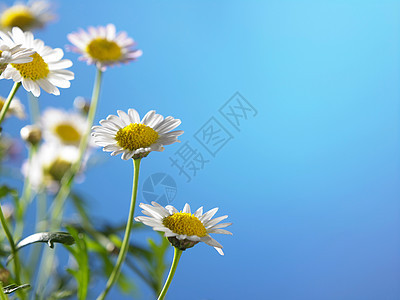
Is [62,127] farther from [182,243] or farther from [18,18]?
[182,243]

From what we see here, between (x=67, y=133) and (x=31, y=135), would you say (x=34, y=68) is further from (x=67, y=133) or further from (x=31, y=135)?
(x=67, y=133)

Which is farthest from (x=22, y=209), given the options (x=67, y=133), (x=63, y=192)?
(x=67, y=133)

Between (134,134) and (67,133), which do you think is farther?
(67,133)

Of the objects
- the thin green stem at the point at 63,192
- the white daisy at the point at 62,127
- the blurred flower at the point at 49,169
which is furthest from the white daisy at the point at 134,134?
the white daisy at the point at 62,127

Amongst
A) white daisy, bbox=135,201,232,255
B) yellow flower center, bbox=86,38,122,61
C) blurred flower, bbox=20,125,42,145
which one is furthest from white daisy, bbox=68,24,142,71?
white daisy, bbox=135,201,232,255

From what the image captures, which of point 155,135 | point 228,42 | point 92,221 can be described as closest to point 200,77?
point 228,42

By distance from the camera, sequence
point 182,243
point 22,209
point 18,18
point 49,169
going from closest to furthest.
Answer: point 182,243, point 22,209, point 49,169, point 18,18

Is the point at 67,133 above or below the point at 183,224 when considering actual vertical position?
above

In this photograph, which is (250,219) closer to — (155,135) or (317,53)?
(317,53)

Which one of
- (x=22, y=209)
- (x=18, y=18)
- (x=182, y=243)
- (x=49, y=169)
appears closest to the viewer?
(x=182, y=243)
